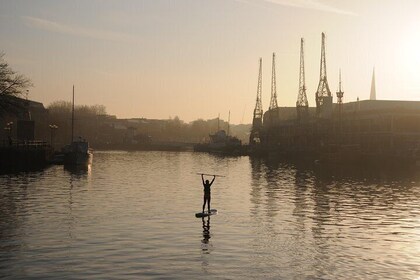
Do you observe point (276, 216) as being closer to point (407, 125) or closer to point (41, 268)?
point (41, 268)

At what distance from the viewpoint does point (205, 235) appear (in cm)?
3030

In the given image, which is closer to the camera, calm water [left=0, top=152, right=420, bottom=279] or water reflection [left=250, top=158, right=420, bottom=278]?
calm water [left=0, top=152, right=420, bottom=279]

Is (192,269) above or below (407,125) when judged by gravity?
below

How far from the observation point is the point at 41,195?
165ft

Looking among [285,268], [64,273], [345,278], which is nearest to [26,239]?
[64,273]

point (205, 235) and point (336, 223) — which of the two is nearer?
point (205, 235)

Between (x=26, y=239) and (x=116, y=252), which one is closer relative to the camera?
(x=116, y=252)

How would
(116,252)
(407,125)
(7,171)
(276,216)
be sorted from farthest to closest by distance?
(407,125)
(7,171)
(276,216)
(116,252)

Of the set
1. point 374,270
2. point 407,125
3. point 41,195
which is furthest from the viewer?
point 407,125

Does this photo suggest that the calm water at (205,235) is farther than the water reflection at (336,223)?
No

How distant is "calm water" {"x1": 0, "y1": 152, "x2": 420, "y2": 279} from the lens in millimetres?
22547

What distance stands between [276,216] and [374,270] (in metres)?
16.2

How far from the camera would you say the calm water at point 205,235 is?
22547 millimetres

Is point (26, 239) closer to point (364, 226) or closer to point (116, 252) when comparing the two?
point (116, 252)
